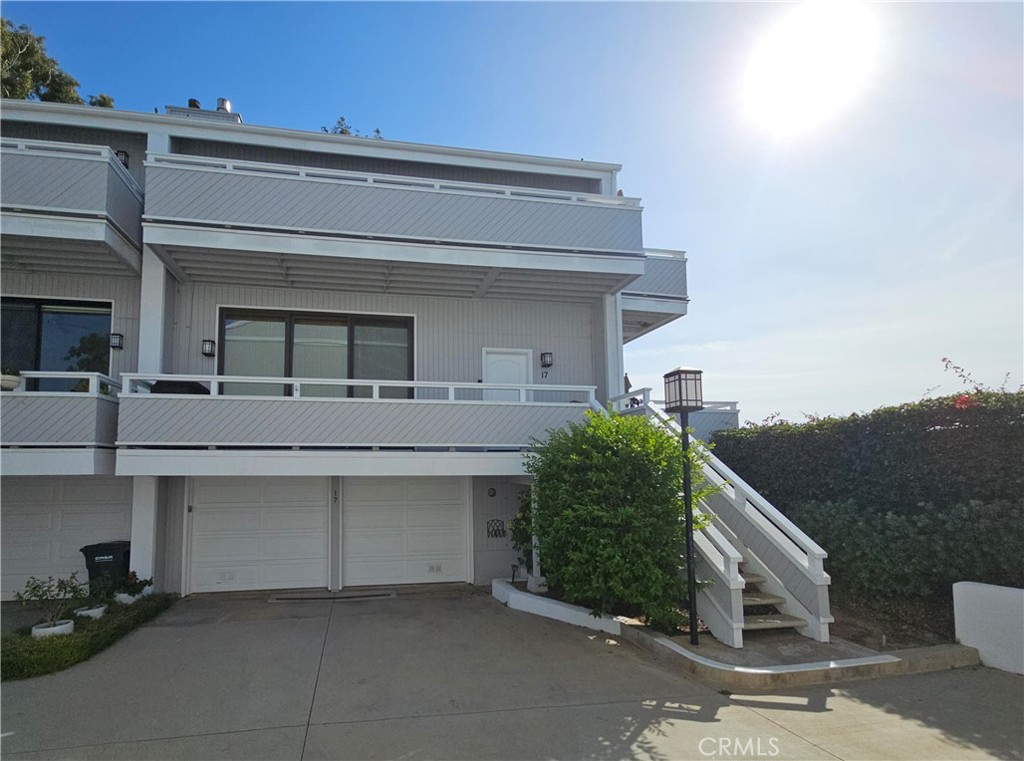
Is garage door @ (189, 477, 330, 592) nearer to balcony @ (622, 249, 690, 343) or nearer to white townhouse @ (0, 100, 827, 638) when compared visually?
white townhouse @ (0, 100, 827, 638)

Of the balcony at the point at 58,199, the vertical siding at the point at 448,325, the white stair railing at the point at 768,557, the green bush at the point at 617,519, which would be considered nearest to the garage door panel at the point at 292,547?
the vertical siding at the point at 448,325

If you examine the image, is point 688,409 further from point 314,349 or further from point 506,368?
point 314,349

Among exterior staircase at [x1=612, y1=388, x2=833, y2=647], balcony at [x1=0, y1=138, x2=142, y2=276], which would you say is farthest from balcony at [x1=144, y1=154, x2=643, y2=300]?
exterior staircase at [x1=612, y1=388, x2=833, y2=647]

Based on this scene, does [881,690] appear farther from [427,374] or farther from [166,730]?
[427,374]

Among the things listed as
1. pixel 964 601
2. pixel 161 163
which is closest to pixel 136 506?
pixel 161 163

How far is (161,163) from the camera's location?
9219 millimetres

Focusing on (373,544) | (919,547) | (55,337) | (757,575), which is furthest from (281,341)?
(919,547)

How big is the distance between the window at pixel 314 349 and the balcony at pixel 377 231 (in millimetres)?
641

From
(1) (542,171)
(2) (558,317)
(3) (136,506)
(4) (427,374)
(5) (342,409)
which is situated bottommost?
(3) (136,506)

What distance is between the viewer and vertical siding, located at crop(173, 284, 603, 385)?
10422mm

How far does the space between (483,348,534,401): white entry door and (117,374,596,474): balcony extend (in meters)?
1.81

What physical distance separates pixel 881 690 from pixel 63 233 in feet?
37.1

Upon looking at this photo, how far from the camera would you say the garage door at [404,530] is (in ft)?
35.1

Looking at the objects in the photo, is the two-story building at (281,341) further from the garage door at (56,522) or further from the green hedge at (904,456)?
the green hedge at (904,456)
